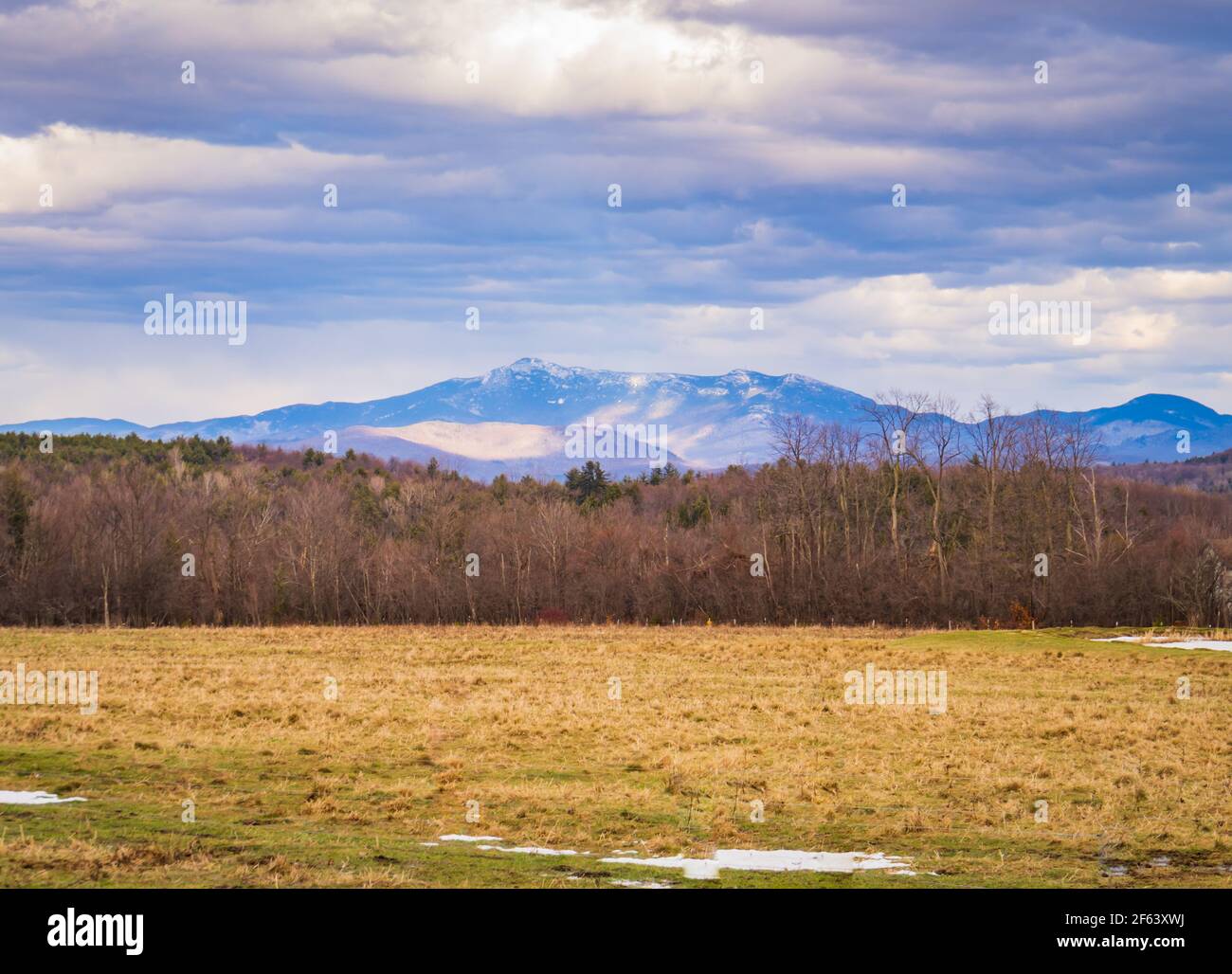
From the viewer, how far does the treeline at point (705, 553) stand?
235 ft

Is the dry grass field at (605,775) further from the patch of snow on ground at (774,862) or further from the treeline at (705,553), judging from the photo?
the treeline at (705,553)

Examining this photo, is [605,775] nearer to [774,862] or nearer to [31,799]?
[774,862]

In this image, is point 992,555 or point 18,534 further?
point 18,534

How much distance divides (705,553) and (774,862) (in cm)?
7107

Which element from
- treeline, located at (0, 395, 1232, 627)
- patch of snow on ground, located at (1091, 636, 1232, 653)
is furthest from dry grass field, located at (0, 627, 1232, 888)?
treeline, located at (0, 395, 1232, 627)

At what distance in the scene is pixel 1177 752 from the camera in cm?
2173

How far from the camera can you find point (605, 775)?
19.7 metres

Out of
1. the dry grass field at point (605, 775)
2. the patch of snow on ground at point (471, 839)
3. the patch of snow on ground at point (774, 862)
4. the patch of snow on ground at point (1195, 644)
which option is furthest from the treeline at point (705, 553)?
the patch of snow on ground at point (471, 839)

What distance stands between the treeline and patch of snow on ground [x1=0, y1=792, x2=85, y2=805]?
59.2 metres

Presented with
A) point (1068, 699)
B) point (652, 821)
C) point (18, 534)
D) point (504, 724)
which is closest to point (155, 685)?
point (504, 724)

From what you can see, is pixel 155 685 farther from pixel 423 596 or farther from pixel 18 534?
pixel 18 534

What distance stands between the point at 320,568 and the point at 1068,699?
62.3 meters

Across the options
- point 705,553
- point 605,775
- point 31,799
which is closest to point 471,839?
point 605,775

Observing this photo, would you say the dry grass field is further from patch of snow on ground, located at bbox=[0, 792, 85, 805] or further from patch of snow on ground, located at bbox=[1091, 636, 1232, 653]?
patch of snow on ground, located at bbox=[1091, 636, 1232, 653]
